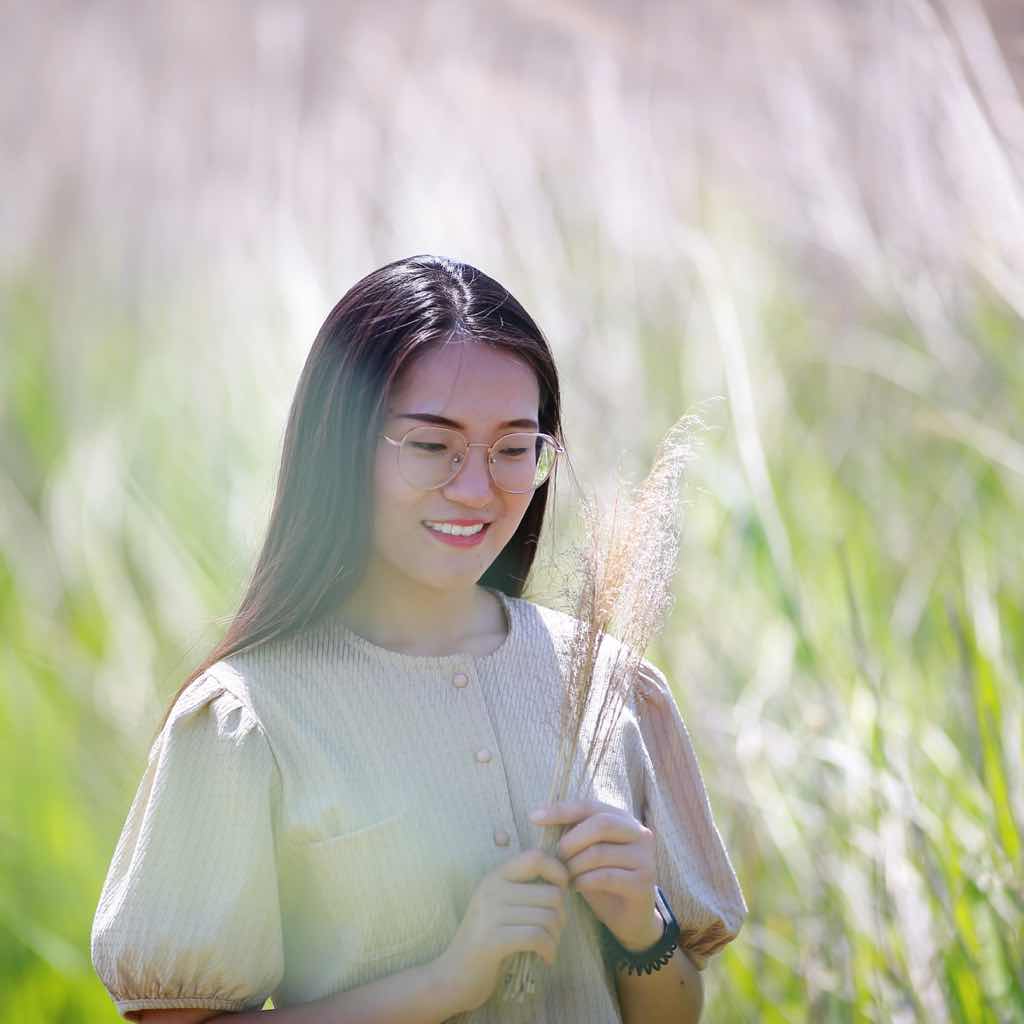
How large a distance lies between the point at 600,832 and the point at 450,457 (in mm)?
268

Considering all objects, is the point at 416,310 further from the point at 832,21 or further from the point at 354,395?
the point at 832,21

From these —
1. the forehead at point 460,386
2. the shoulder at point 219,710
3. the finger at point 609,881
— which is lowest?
the finger at point 609,881

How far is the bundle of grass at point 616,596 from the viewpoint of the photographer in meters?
0.96

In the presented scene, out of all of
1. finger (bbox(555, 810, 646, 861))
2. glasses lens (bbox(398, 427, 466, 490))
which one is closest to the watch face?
finger (bbox(555, 810, 646, 861))

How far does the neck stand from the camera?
110 centimetres

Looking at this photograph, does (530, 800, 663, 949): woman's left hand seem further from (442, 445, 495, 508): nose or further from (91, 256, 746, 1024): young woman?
(442, 445, 495, 508): nose

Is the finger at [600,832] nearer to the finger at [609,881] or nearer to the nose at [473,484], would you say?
the finger at [609,881]

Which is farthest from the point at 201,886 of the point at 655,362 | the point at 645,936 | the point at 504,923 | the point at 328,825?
the point at 655,362

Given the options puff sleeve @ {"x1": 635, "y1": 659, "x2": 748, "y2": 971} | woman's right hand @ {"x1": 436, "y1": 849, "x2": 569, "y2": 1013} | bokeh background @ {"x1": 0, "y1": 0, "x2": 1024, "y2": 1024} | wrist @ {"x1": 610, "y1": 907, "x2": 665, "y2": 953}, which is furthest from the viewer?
bokeh background @ {"x1": 0, "y1": 0, "x2": 1024, "y2": 1024}

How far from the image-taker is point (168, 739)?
1.00 metres

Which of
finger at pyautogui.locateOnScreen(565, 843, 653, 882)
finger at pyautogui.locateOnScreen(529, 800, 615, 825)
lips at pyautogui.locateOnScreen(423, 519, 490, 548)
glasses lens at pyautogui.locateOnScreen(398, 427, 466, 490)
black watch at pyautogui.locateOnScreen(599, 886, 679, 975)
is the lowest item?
black watch at pyautogui.locateOnScreen(599, 886, 679, 975)

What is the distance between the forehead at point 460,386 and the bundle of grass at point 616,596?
10 cm

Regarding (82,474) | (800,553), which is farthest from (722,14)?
(82,474)

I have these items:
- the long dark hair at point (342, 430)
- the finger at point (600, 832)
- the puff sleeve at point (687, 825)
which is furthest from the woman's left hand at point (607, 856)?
the long dark hair at point (342, 430)
